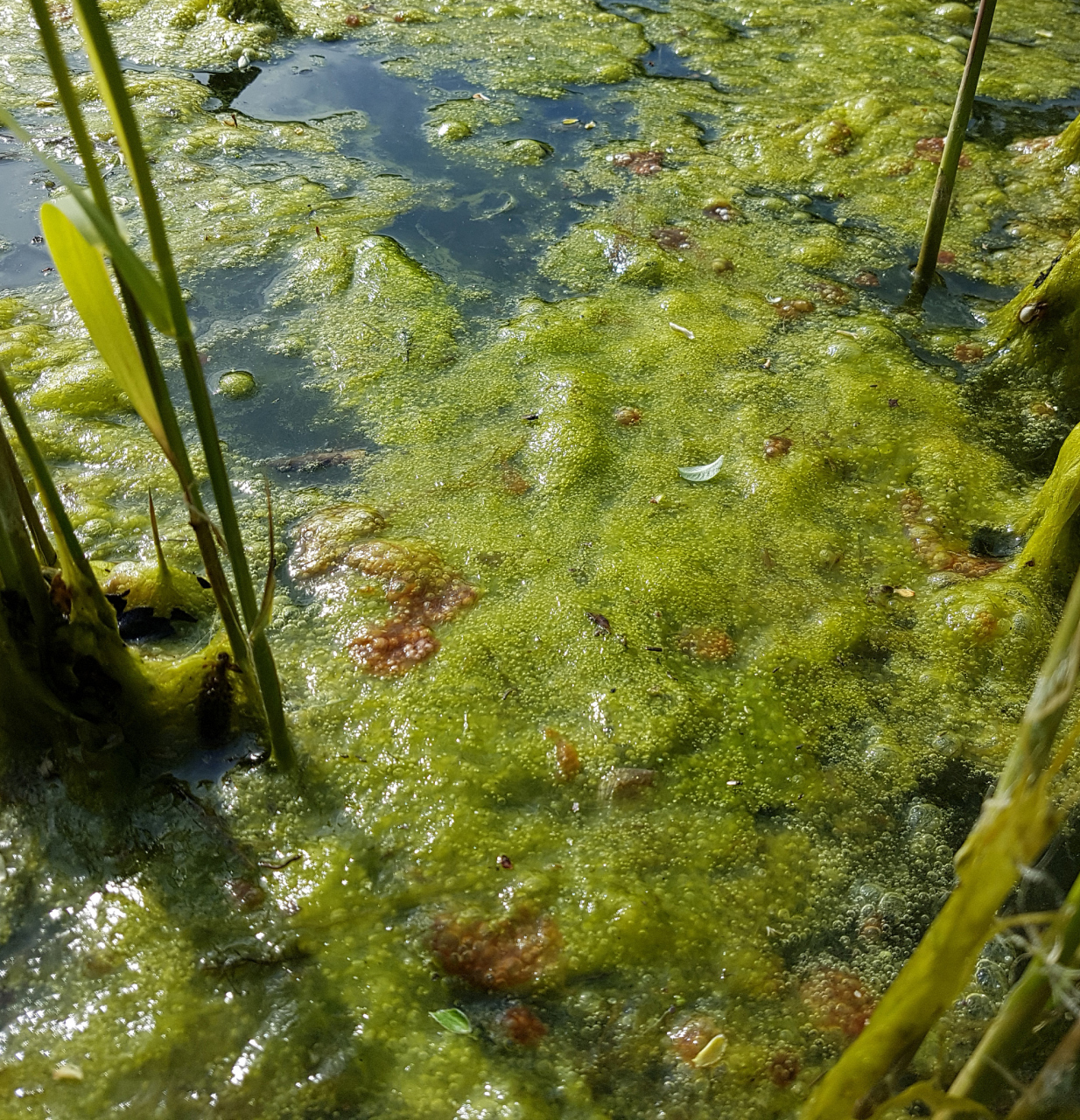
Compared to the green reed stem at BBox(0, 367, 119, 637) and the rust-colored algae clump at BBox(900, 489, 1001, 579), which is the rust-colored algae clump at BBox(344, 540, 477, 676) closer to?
the green reed stem at BBox(0, 367, 119, 637)

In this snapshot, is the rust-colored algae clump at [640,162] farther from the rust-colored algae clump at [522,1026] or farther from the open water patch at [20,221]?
the rust-colored algae clump at [522,1026]

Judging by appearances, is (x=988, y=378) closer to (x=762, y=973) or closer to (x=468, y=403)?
(x=468, y=403)

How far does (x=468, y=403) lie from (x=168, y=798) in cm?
109

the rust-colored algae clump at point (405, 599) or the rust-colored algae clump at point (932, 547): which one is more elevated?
the rust-colored algae clump at point (405, 599)

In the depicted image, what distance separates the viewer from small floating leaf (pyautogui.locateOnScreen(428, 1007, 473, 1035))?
109cm

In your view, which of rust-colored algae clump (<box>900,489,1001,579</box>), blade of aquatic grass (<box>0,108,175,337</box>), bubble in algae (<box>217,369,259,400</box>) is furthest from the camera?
bubble in algae (<box>217,369,259,400</box>)

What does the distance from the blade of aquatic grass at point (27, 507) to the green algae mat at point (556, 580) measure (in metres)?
0.18

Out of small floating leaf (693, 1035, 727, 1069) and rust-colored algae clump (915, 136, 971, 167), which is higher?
rust-colored algae clump (915, 136, 971, 167)

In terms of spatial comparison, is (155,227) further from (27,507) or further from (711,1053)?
(711,1053)

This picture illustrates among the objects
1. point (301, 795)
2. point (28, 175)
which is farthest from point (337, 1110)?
point (28, 175)

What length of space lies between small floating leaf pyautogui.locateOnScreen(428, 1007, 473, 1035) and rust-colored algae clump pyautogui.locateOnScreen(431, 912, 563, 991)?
5cm

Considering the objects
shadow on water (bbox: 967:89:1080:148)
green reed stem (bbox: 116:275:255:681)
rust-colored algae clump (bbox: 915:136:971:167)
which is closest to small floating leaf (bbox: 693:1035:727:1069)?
green reed stem (bbox: 116:275:255:681)

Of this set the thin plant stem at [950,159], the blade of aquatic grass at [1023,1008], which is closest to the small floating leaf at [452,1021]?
the blade of aquatic grass at [1023,1008]

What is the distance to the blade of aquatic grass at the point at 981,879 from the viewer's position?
553 mm
